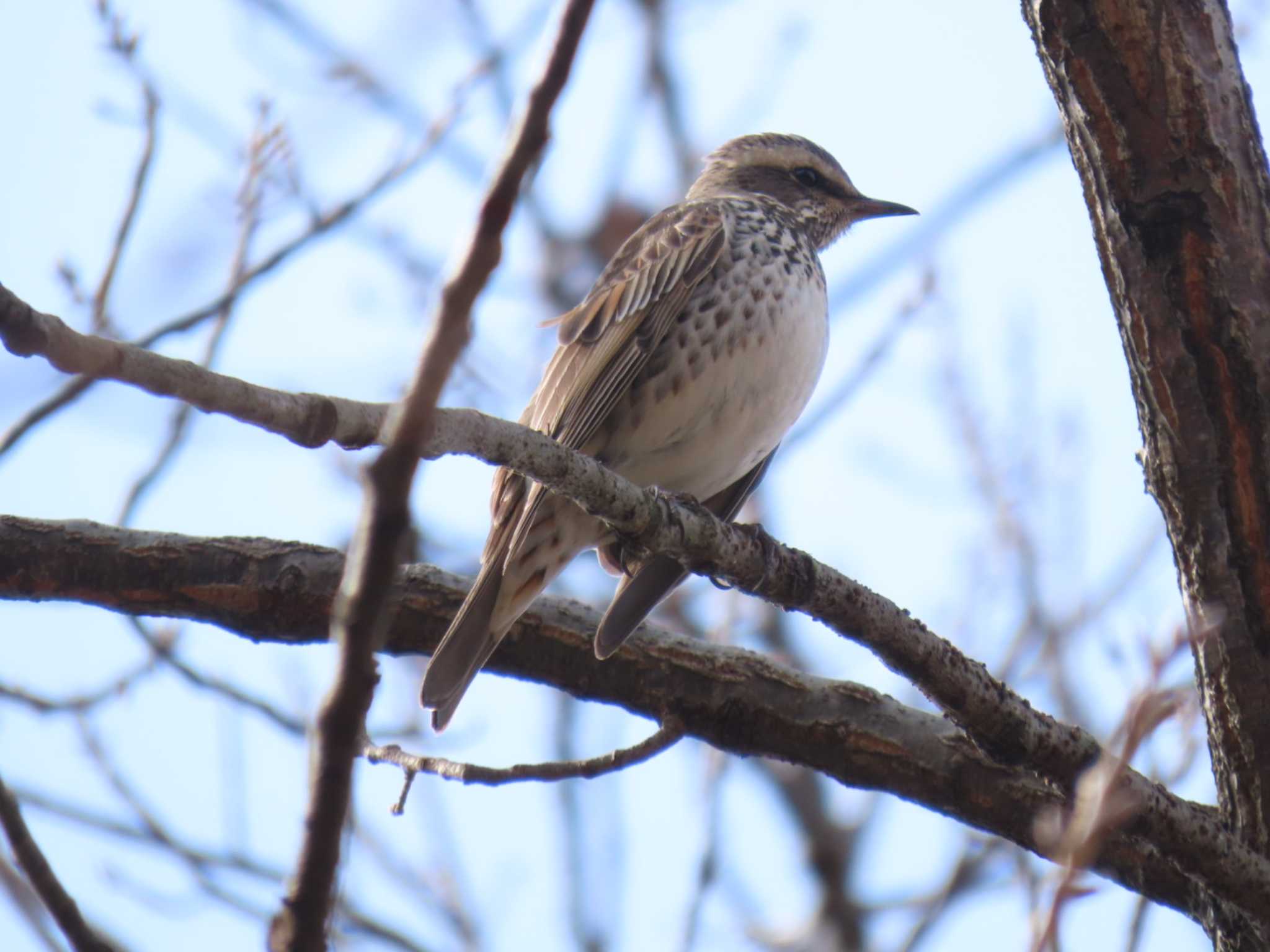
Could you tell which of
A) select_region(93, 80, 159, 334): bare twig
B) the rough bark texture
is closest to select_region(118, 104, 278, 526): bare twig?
select_region(93, 80, 159, 334): bare twig

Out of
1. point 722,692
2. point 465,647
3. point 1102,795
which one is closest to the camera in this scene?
point 1102,795

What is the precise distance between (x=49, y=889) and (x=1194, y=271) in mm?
2912

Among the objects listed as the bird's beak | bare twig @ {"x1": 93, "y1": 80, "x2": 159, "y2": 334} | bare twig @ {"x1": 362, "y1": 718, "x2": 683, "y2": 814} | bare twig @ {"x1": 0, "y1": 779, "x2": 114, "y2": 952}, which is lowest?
bare twig @ {"x1": 0, "y1": 779, "x2": 114, "y2": 952}

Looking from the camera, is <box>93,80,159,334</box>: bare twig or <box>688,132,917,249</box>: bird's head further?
<box>688,132,917,249</box>: bird's head

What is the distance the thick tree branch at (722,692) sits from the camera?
12.8 feet

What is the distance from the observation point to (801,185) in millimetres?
7035

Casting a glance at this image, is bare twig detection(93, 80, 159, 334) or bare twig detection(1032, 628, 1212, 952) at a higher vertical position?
bare twig detection(93, 80, 159, 334)

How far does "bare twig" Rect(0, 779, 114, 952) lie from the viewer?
2.24m

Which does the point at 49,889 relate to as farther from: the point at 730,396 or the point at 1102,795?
the point at 730,396

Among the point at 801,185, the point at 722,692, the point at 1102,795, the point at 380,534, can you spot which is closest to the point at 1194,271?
the point at 722,692

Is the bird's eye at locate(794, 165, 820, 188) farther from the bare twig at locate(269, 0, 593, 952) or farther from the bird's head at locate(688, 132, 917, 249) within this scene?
the bare twig at locate(269, 0, 593, 952)

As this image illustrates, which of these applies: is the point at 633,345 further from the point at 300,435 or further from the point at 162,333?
the point at 300,435

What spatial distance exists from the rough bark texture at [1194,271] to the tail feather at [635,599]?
1.56 meters

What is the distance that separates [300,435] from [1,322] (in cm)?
55
